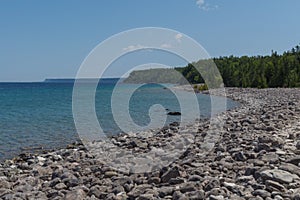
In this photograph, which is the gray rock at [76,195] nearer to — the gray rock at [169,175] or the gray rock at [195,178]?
the gray rock at [169,175]

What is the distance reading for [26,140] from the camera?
16.7 m

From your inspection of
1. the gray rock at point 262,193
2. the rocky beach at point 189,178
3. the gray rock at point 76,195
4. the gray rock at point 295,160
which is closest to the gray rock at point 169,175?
the rocky beach at point 189,178

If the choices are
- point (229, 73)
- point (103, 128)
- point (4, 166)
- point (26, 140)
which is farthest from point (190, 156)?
point (229, 73)

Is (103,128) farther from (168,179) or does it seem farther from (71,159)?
(168,179)

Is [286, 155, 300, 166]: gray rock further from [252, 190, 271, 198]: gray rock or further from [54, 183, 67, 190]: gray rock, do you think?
[54, 183, 67, 190]: gray rock

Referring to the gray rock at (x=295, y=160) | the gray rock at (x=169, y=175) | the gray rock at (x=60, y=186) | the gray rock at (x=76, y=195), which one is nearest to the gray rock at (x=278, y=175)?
the gray rock at (x=295, y=160)

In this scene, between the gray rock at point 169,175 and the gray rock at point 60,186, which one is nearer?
the gray rock at point 169,175

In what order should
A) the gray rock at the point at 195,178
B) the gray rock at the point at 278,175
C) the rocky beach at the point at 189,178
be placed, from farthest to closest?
the gray rock at the point at 195,178 < the gray rock at the point at 278,175 < the rocky beach at the point at 189,178

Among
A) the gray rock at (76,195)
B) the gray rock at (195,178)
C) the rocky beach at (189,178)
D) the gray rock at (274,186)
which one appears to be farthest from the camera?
the gray rock at (195,178)

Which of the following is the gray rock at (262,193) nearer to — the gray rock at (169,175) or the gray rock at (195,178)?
the gray rock at (195,178)

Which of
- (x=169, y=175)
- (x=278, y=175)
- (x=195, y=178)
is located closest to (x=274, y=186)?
(x=278, y=175)

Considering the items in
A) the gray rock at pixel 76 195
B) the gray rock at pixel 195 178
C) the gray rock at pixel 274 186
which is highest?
the gray rock at pixel 274 186

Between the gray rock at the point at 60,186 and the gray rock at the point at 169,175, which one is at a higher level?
the gray rock at the point at 169,175

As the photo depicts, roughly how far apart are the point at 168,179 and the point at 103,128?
14.3 meters
